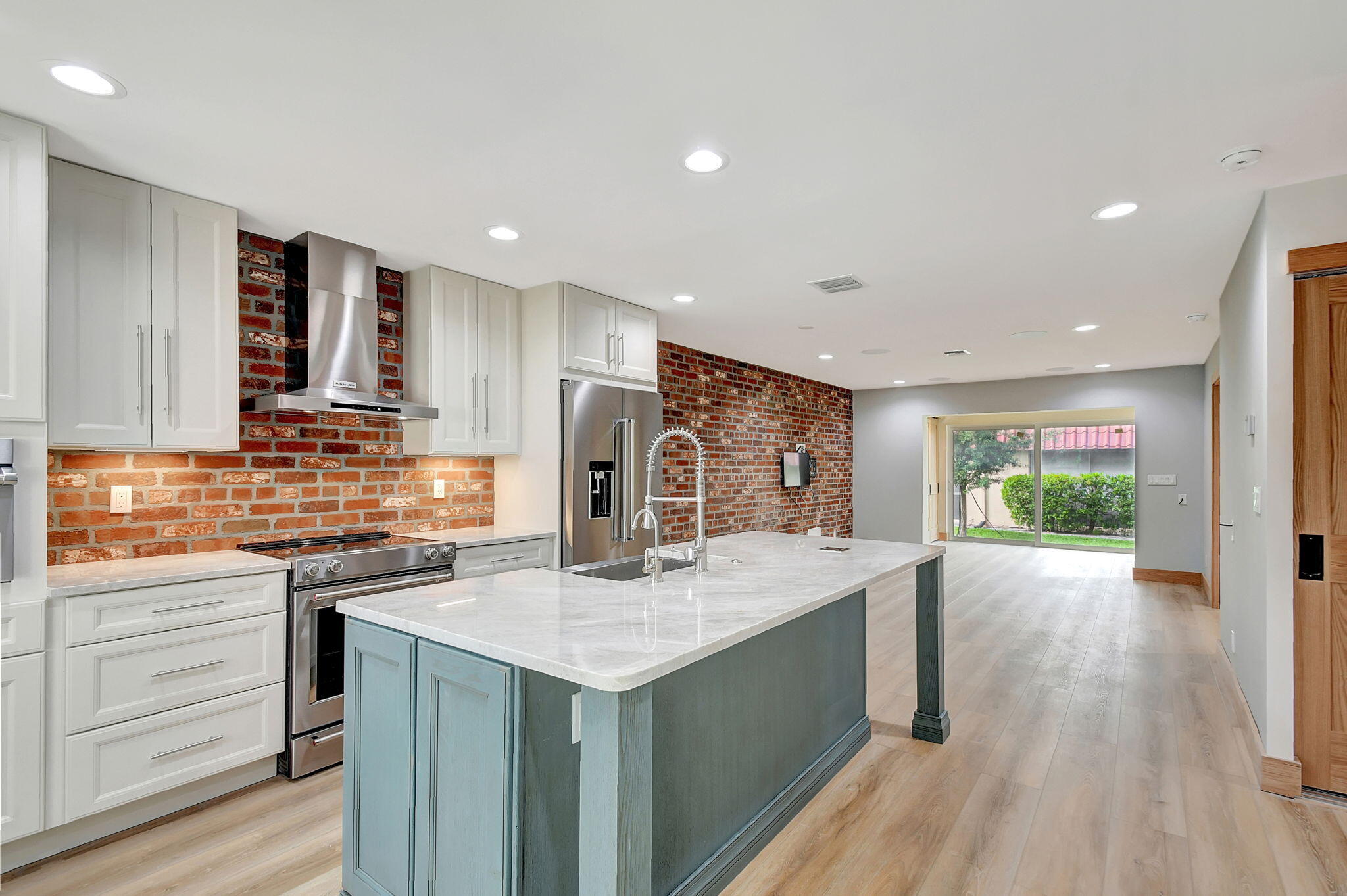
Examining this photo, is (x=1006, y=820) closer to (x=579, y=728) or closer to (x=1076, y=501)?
(x=579, y=728)

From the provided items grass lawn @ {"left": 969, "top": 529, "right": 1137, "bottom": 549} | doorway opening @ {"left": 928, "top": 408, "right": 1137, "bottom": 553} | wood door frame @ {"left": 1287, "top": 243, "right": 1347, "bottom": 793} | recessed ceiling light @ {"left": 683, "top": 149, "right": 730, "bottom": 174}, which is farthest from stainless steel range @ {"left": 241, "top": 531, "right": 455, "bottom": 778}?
grass lawn @ {"left": 969, "top": 529, "right": 1137, "bottom": 549}

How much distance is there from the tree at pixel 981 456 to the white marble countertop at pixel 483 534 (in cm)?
854

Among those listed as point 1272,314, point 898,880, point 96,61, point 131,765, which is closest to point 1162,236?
point 1272,314

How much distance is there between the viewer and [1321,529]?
8.04ft

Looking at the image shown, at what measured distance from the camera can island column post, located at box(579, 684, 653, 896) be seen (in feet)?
4.25

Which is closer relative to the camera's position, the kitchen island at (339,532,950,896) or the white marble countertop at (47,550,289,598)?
the kitchen island at (339,532,950,896)

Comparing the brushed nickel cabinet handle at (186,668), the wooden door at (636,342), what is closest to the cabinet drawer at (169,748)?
the brushed nickel cabinet handle at (186,668)

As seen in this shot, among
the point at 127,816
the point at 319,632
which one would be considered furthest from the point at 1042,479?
the point at 127,816

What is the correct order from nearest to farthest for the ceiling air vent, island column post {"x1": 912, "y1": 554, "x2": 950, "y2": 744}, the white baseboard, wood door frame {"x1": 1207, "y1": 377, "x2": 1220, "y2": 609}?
the white baseboard, island column post {"x1": 912, "y1": 554, "x2": 950, "y2": 744}, the ceiling air vent, wood door frame {"x1": 1207, "y1": 377, "x2": 1220, "y2": 609}

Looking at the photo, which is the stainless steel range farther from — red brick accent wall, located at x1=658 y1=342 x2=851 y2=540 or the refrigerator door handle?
red brick accent wall, located at x1=658 y1=342 x2=851 y2=540

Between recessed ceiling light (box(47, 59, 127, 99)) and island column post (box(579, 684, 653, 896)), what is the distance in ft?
7.06

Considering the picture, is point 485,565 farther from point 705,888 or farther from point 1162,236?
point 1162,236

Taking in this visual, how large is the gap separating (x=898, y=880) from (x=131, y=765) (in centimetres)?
260

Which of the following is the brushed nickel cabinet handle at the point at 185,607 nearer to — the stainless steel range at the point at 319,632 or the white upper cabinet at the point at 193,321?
the stainless steel range at the point at 319,632
